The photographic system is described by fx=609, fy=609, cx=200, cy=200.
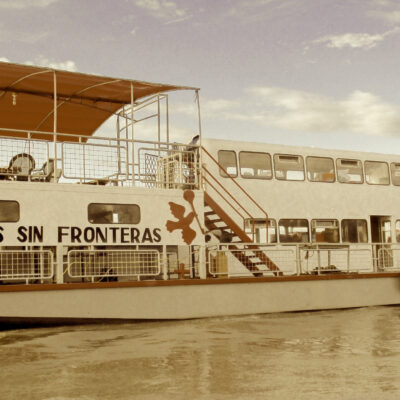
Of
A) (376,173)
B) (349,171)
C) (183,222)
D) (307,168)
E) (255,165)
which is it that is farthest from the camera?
(376,173)

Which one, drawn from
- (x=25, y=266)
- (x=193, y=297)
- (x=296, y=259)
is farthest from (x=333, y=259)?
(x=25, y=266)

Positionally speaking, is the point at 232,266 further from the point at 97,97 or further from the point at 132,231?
the point at 97,97

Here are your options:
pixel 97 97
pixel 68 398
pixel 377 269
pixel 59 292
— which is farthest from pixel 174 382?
pixel 377 269

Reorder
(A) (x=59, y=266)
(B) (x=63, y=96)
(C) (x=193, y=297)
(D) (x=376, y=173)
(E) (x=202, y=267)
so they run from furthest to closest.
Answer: (D) (x=376, y=173)
(B) (x=63, y=96)
(E) (x=202, y=267)
(C) (x=193, y=297)
(A) (x=59, y=266)

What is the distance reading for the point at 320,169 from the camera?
52.7 ft

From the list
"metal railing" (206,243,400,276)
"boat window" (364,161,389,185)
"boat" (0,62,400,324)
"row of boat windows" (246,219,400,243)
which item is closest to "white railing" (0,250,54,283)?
"boat" (0,62,400,324)

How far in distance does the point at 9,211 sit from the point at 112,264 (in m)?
2.23

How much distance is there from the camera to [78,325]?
1145cm

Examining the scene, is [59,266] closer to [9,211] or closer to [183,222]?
[9,211]

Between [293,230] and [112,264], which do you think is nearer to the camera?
[112,264]

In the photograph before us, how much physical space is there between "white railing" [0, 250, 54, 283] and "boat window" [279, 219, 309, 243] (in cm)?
593

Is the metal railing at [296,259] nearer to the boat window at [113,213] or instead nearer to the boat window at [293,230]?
the boat window at [293,230]

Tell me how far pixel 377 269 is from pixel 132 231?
274 inches

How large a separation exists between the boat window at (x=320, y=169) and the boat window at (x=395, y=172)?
2.20 m
